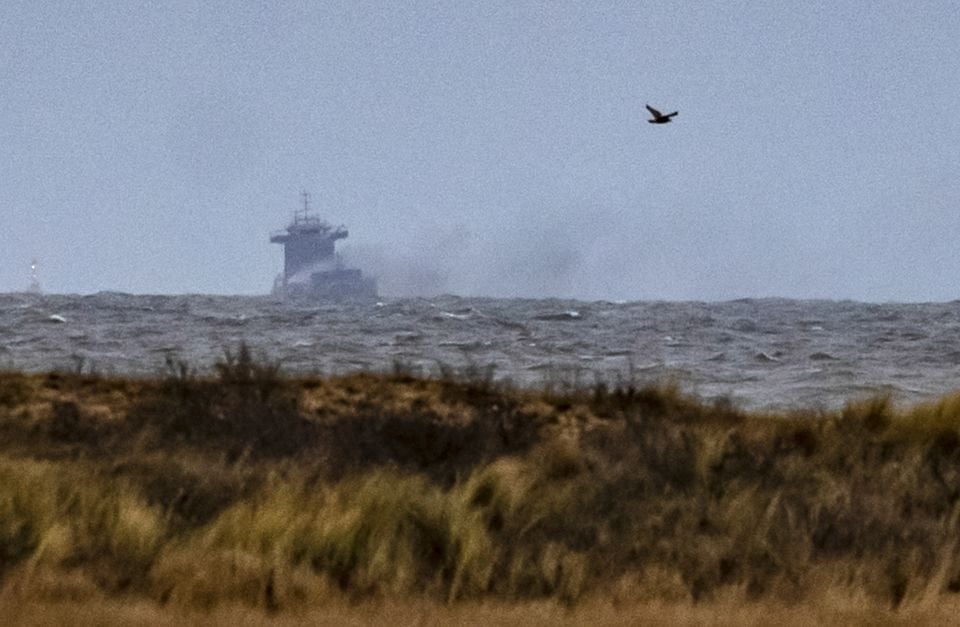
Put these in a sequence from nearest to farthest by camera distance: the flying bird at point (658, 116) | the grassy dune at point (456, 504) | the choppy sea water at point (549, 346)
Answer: the grassy dune at point (456, 504)
the flying bird at point (658, 116)
the choppy sea water at point (549, 346)

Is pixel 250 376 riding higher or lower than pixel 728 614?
higher

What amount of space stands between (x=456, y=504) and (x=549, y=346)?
73.8 ft

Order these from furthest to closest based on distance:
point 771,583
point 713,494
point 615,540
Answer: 1. point 713,494
2. point 615,540
3. point 771,583

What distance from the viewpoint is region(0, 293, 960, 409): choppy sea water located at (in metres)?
25.8

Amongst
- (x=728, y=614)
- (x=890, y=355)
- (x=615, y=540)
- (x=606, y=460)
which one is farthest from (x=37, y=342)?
(x=728, y=614)

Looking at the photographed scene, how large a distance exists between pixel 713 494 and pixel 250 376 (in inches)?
250

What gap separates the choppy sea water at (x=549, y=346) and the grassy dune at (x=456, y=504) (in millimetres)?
1526

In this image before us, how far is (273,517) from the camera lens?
1289cm

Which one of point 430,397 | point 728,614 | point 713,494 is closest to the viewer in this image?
point 728,614

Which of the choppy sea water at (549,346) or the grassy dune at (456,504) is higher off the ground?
the choppy sea water at (549,346)

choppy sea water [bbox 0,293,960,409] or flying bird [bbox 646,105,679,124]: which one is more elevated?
flying bird [bbox 646,105,679,124]

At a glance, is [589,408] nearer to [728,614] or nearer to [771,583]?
[771,583]

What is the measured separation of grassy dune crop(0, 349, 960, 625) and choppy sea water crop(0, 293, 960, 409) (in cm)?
153

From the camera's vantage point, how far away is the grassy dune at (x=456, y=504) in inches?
457
